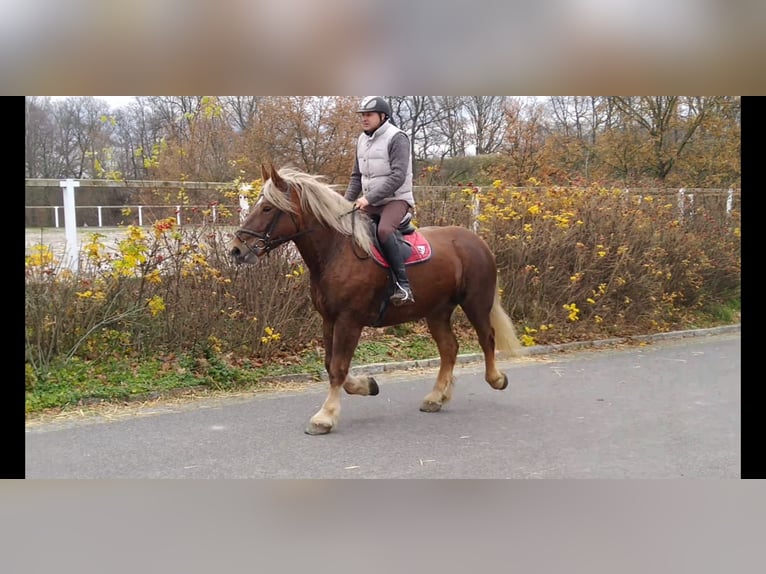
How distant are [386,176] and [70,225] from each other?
3170mm

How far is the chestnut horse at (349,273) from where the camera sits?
4629 millimetres

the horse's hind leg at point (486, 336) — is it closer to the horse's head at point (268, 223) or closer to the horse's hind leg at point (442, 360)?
the horse's hind leg at point (442, 360)

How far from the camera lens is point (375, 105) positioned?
4.65 meters

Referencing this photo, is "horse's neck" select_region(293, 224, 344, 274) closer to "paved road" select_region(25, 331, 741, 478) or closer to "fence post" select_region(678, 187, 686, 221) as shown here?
"paved road" select_region(25, 331, 741, 478)

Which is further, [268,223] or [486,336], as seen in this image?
[486,336]

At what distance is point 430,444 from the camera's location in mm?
4773

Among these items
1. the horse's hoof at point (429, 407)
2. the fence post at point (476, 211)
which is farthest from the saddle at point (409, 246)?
the fence post at point (476, 211)

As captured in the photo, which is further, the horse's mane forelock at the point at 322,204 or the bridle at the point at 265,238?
the horse's mane forelock at the point at 322,204

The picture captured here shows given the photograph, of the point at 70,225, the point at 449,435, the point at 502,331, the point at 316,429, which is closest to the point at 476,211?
the point at 502,331

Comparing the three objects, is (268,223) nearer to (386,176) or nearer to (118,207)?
(386,176)

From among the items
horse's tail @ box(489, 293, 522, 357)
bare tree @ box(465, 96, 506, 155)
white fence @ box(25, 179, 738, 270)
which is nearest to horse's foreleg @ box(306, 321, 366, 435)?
horse's tail @ box(489, 293, 522, 357)

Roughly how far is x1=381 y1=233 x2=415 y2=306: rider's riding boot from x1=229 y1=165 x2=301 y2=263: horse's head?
2.41 feet
